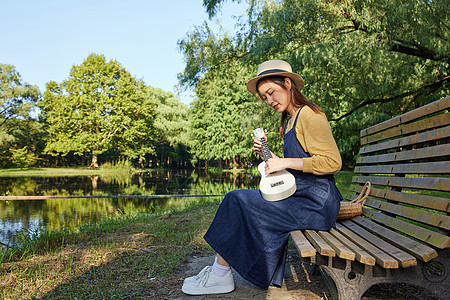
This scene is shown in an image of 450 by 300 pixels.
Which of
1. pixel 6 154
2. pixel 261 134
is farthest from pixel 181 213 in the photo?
pixel 6 154

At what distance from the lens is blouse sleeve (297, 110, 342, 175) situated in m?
2.35

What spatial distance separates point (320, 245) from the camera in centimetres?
193

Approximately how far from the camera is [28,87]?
34719 millimetres

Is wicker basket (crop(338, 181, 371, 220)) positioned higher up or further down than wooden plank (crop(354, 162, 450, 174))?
further down

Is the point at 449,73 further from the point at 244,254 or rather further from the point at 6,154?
the point at 6,154

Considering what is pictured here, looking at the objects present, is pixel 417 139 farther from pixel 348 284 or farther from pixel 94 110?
pixel 94 110

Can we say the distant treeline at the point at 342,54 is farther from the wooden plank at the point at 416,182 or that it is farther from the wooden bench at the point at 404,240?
the wooden bench at the point at 404,240

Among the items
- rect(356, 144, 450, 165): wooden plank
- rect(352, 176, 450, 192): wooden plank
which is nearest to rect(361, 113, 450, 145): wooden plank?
rect(356, 144, 450, 165): wooden plank

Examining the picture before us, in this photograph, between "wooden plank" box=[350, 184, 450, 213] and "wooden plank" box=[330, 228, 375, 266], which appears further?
"wooden plank" box=[350, 184, 450, 213]

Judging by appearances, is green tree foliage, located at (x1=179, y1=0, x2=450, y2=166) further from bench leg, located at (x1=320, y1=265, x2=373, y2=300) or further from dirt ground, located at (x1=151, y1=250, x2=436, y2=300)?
bench leg, located at (x1=320, y1=265, x2=373, y2=300)

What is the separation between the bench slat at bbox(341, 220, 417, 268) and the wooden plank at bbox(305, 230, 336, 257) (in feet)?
1.04

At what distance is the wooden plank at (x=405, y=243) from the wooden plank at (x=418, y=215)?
138mm

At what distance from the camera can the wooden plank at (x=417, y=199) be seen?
194 cm

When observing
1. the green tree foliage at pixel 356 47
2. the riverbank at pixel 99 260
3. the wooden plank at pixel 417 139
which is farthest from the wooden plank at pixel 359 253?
the green tree foliage at pixel 356 47
